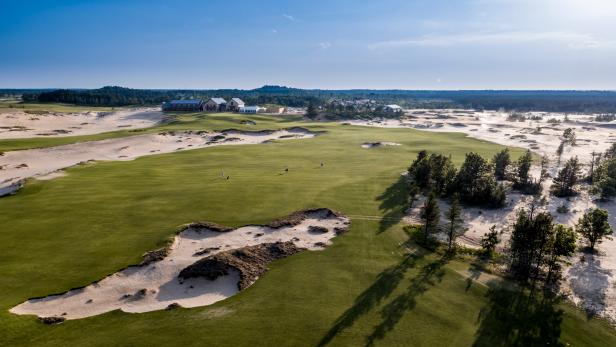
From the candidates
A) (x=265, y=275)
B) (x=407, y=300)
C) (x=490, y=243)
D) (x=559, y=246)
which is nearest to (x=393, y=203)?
→ (x=490, y=243)

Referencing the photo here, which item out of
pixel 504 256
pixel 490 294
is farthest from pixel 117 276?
pixel 504 256

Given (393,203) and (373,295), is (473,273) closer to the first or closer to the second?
(373,295)

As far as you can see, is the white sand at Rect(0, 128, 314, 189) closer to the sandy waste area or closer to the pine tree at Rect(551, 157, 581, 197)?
the sandy waste area

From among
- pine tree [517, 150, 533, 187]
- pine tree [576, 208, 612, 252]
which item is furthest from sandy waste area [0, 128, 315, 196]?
pine tree [576, 208, 612, 252]

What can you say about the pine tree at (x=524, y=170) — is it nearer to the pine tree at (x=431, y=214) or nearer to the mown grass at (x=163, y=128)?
the pine tree at (x=431, y=214)

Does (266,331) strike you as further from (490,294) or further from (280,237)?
(490,294)
